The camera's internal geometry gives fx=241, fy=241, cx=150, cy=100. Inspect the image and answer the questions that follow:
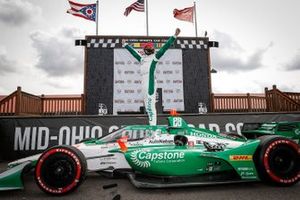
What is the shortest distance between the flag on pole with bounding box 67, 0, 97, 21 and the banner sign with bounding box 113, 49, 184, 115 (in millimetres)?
3163

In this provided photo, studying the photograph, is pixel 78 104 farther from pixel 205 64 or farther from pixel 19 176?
pixel 19 176

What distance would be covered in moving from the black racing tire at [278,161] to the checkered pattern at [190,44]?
345 inches

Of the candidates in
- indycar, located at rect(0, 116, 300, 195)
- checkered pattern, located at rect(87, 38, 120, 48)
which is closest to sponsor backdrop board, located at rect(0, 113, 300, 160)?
indycar, located at rect(0, 116, 300, 195)

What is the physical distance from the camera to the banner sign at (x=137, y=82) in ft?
36.4

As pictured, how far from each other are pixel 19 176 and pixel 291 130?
5131 millimetres

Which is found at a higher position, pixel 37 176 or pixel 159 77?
pixel 159 77

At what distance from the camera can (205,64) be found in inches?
459

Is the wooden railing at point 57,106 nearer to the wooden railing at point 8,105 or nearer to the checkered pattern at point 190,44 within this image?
the wooden railing at point 8,105

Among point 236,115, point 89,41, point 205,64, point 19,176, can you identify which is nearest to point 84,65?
→ point 89,41

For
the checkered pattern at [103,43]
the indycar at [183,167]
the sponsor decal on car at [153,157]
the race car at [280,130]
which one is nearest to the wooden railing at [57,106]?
the checkered pattern at [103,43]

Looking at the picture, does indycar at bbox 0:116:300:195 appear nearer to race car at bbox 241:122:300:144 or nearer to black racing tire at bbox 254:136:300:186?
black racing tire at bbox 254:136:300:186

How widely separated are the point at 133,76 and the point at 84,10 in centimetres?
491

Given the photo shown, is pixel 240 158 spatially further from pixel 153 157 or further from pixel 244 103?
pixel 244 103

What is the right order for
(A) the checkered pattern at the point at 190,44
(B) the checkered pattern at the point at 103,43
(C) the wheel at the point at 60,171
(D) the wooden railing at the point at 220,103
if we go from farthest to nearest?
(A) the checkered pattern at the point at 190,44
(B) the checkered pattern at the point at 103,43
(D) the wooden railing at the point at 220,103
(C) the wheel at the point at 60,171
